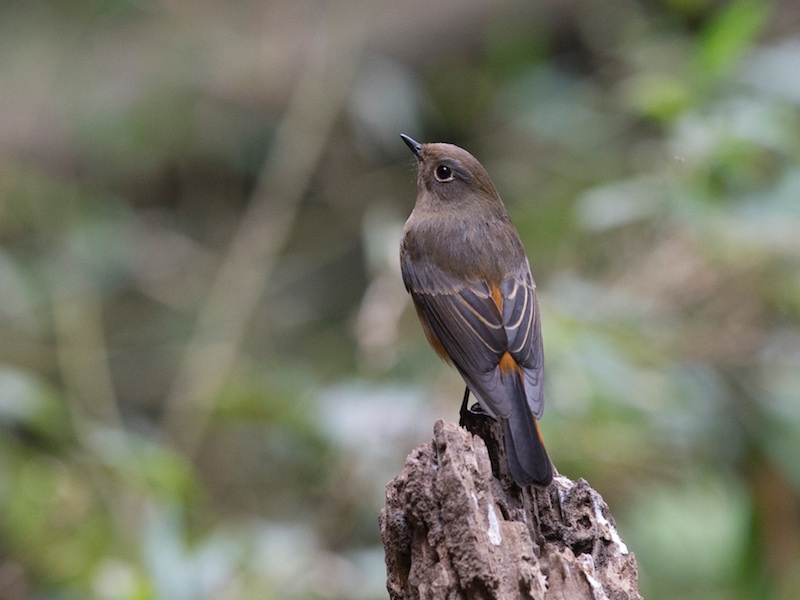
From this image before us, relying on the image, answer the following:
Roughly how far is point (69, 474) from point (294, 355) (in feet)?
9.27

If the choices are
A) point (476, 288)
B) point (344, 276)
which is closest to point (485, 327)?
point (476, 288)

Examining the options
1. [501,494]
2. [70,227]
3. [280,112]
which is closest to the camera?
[501,494]

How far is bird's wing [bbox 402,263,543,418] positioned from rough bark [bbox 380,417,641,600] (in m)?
0.64

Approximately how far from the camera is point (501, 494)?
2645mm

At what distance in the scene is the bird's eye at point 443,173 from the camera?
4539 mm

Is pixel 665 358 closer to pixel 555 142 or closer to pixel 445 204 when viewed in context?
pixel 445 204

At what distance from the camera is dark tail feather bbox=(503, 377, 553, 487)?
2682 millimetres

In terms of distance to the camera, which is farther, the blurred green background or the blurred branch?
the blurred branch

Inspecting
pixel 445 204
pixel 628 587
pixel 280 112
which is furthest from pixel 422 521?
pixel 280 112

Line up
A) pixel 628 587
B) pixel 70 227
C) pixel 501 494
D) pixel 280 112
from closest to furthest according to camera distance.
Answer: pixel 628 587 → pixel 501 494 → pixel 70 227 → pixel 280 112

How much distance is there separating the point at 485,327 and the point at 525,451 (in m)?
1.04

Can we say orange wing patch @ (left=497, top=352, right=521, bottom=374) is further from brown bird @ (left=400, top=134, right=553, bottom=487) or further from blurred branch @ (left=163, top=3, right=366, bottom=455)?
blurred branch @ (left=163, top=3, right=366, bottom=455)

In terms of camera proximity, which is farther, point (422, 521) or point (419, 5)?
point (419, 5)

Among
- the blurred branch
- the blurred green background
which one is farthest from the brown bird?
the blurred branch
